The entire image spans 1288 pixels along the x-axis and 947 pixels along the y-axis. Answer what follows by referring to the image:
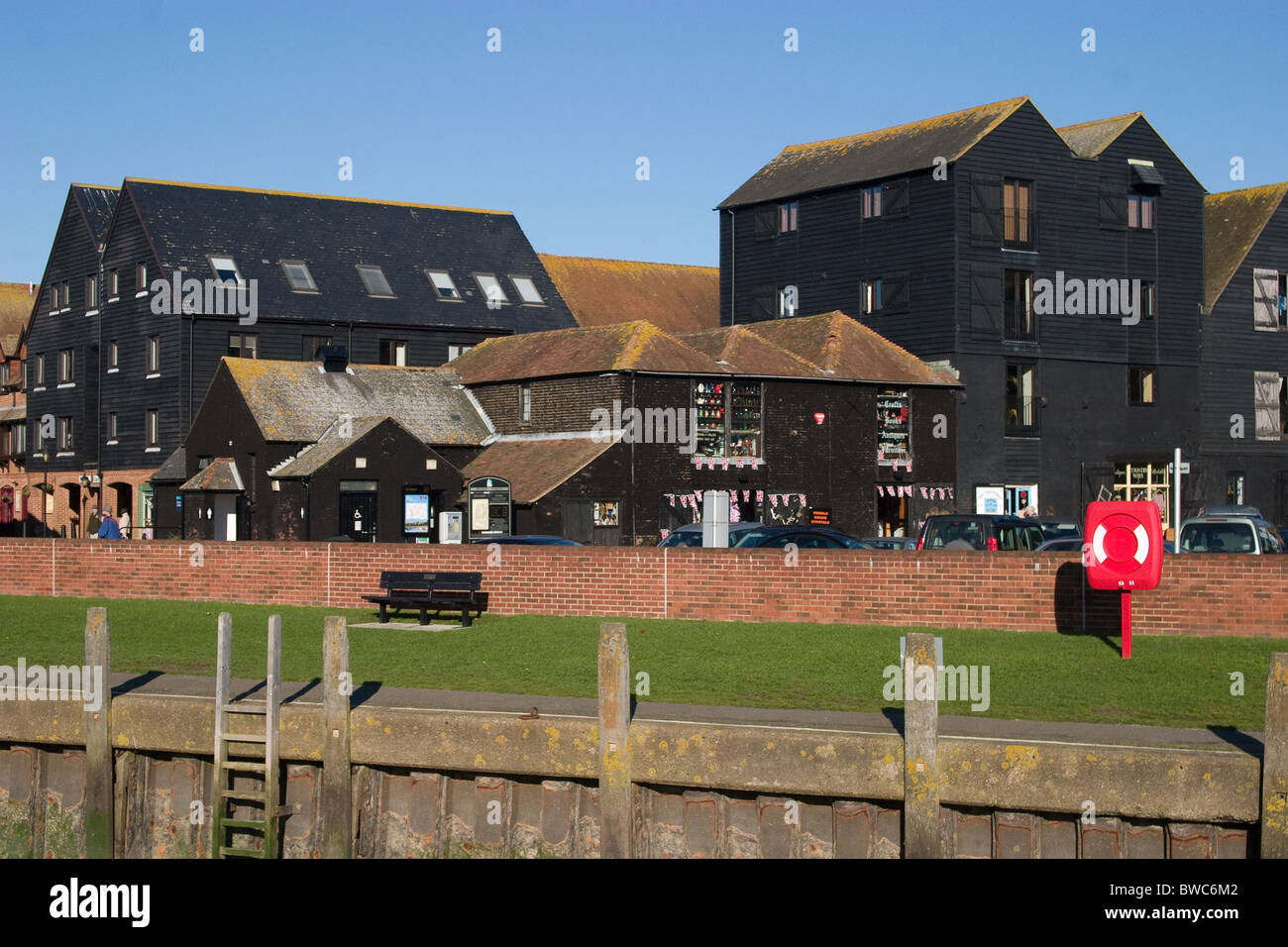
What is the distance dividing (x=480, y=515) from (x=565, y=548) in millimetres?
19190

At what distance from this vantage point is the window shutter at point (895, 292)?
55406mm

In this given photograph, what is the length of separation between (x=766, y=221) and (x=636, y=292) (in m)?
16.8

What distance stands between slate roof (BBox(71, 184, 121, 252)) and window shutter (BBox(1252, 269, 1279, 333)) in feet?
144

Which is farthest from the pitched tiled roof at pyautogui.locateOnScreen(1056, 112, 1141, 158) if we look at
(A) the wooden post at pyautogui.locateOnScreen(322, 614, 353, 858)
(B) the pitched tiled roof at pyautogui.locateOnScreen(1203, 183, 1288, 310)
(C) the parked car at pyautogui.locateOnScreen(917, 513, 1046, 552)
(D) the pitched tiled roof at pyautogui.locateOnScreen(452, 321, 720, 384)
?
(A) the wooden post at pyautogui.locateOnScreen(322, 614, 353, 858)

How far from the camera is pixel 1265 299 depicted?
61156 millimetres

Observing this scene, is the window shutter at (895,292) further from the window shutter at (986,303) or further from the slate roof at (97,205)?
the slate roof at (97,205)

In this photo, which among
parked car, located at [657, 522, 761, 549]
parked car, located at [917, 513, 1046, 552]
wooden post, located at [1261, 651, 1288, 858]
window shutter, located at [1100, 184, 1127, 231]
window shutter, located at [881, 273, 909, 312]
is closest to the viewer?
wooden post, located at [1261, 651, 1288, 858]

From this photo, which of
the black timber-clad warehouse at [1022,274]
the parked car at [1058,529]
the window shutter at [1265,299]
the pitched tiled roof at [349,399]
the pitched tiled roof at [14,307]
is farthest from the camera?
the pitched tiled roof at [14,307]

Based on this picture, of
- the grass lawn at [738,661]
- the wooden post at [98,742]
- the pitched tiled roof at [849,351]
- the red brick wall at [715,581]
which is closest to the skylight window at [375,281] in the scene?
the pitched tiled roof at [849,351]

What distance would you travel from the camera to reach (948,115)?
57375 mm

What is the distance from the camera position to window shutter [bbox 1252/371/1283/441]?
6078cm

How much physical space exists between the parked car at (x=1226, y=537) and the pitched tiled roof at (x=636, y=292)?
152 ft

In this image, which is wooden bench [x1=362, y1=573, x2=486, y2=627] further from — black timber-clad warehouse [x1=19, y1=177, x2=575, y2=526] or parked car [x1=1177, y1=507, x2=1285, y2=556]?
black timber-clad warehouse [x1=19, y1=177, x2=575, y2=526]

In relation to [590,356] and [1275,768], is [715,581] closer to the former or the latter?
[1275,768]
